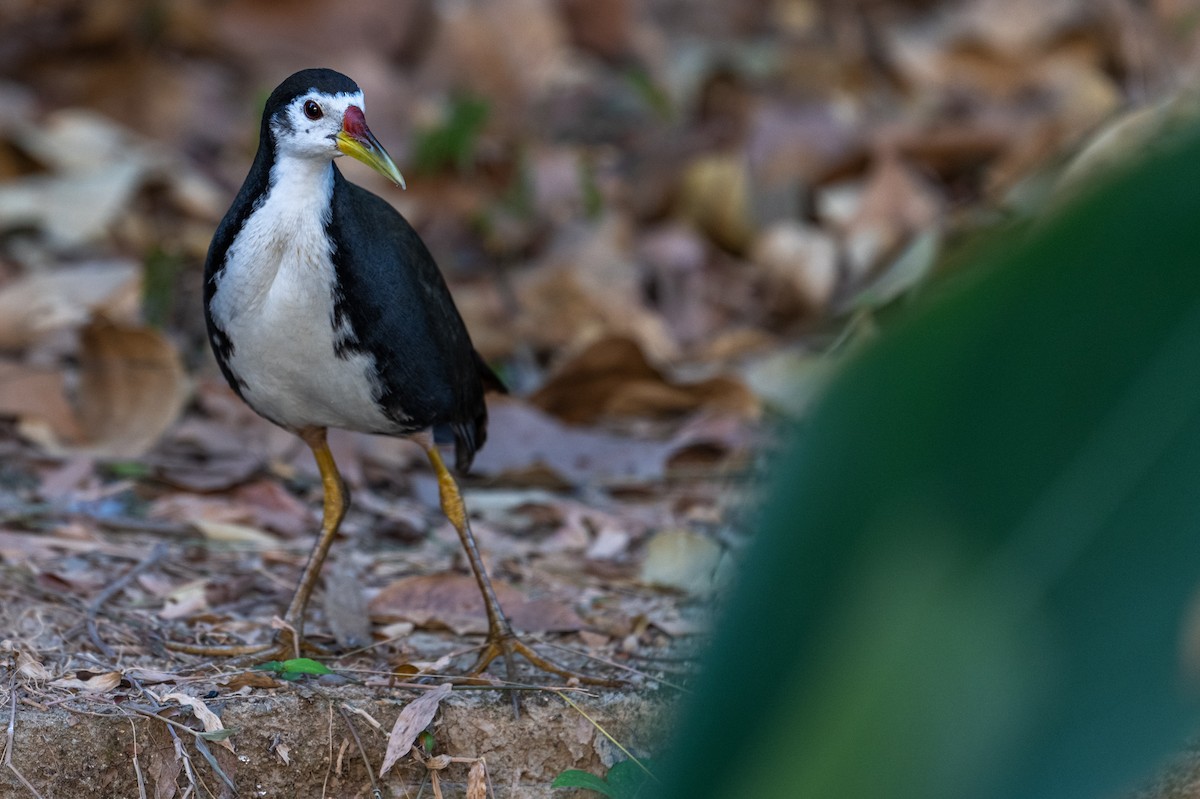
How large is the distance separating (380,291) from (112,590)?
0.97m

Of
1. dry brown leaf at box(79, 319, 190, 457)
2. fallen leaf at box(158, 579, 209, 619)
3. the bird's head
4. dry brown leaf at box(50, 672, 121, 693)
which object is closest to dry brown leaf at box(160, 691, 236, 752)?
dry brown leaf at box(50, 672, 121, 693)

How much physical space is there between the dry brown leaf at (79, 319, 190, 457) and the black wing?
143cm

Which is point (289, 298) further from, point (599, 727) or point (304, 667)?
point (599, 727)

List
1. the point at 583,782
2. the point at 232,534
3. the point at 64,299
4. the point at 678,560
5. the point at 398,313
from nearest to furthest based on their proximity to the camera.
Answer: the point at 583,782 → the point at 398,313 → the point at 678,560 → the point at 232,534 → the point at 64,299

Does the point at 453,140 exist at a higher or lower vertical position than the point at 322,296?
higher

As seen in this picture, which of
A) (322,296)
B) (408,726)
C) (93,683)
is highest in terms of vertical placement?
(322,296)

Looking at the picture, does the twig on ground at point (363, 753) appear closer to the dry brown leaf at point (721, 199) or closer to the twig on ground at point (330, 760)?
the twig on ground at point (330, 760)

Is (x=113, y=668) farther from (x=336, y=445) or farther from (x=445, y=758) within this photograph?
(x=336, y=445)

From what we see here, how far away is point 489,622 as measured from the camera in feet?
9.68

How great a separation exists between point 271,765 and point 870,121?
16.7ft

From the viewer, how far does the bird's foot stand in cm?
278

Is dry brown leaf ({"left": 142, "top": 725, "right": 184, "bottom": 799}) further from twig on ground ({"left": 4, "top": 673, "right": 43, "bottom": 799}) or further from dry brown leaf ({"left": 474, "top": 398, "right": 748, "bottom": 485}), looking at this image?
dry brown leaf ({"left": 474, "top": 398, "right": 748, "bottom": 485})

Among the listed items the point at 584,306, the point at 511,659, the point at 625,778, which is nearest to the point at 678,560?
the point at 511,659

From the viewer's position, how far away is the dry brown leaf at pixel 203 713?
2.46 metres
